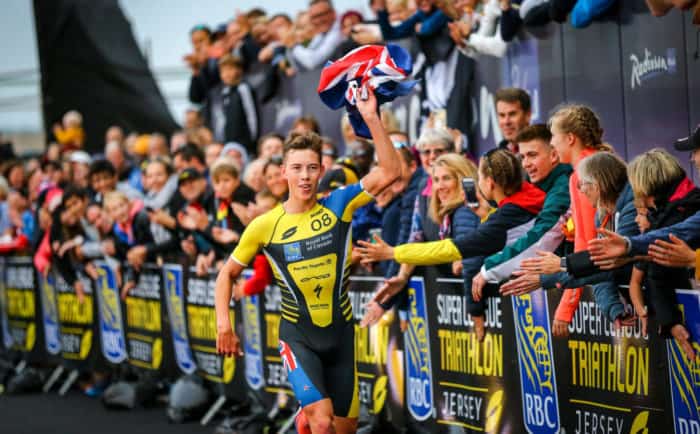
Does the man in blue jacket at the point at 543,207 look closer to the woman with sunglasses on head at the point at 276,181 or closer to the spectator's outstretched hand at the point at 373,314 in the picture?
the spectator's outstretched hand at the point at 373,314

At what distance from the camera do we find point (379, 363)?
9.32m

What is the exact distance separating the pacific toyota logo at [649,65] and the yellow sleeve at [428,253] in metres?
1.98

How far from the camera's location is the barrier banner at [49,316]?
1434 centimetres

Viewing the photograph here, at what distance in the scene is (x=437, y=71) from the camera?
35.4 feet

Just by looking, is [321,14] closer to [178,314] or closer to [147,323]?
[178,314]

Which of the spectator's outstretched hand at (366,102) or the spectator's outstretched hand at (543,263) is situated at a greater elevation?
the spectator's outstretched hand at (366,102)

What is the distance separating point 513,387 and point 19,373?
858cm

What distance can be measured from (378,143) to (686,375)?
2.27 m

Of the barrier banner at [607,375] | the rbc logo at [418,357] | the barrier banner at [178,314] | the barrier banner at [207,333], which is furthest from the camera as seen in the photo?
the barrier banner at [178,314]

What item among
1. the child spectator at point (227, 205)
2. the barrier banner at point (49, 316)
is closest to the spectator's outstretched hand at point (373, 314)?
the child spectator at point (227, 205)

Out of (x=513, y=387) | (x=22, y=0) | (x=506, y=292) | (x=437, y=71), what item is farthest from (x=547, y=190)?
(x=22, y=0)

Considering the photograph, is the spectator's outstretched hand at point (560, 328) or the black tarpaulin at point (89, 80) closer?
the spectator's outstretched hand at point (560, 328)

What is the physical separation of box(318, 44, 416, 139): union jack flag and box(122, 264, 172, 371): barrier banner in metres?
5.86

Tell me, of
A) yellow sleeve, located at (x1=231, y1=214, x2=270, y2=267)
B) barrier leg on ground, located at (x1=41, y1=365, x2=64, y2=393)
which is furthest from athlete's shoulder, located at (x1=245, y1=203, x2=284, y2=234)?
barrier leg on ground, located at (x1=41, y1=365, x2=64, y2=393)
